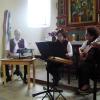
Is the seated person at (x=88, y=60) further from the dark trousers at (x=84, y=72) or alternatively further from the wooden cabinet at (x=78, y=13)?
the wooden cabinet at (x=78, y=13)

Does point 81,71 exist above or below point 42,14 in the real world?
below

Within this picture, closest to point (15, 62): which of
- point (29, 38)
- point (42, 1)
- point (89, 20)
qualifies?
point (89, 20)

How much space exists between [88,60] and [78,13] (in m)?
3.54

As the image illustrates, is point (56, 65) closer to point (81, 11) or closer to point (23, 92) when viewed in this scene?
point (23, 92)

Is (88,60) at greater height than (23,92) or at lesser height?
greater

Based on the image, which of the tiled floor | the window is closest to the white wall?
the window

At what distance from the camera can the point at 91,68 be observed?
13.2ft

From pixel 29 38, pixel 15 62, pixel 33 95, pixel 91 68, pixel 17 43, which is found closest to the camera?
pixel 91 68

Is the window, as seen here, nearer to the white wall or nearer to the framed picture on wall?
the white wall

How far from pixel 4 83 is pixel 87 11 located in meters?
3.16

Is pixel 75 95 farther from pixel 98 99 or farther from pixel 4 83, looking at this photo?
pixel 4 83

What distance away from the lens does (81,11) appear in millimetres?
7551

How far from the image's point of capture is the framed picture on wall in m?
7.27

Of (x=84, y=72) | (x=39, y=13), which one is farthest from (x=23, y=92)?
(x=39, y=13)
